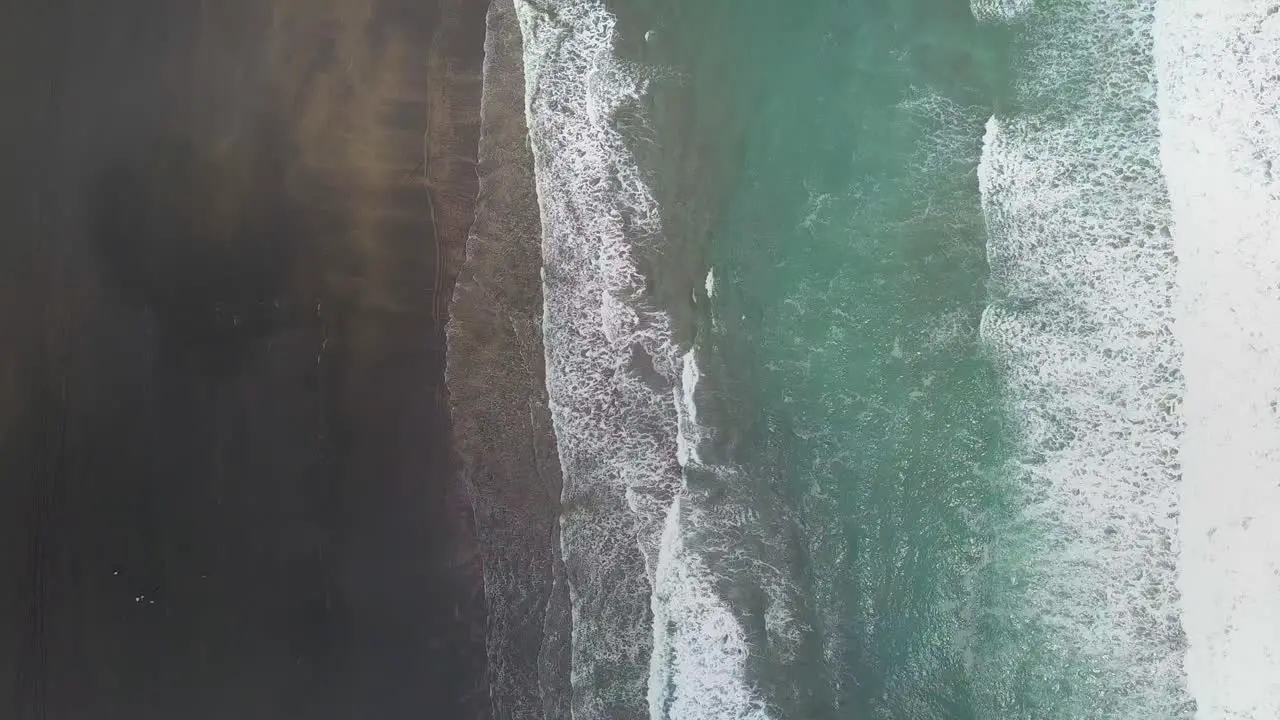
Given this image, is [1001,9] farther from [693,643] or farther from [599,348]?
[693,643]

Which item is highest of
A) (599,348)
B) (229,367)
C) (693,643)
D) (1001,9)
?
(1001,9)

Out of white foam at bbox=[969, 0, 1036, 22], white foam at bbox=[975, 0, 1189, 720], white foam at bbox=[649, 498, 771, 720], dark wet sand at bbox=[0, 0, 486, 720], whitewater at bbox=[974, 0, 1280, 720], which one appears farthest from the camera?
white foam at bbox=[969, 0, 1036, 22]

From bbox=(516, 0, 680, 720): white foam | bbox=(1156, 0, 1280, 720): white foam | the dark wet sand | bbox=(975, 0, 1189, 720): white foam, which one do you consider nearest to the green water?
bbox=(975, 0, 1189, 720): white foam

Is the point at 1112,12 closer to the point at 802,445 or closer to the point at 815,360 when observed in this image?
the point at 815,360

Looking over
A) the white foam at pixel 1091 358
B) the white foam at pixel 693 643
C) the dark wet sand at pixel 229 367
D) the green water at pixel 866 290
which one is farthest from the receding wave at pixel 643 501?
the white foam at pixel 1091 358

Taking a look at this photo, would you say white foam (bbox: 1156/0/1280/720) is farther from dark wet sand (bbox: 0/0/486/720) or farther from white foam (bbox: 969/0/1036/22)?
dark wet sand (bbox: 0/0/486/720)

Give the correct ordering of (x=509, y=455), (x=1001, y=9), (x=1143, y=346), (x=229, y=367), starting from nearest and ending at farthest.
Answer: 1. (x=229, y=367)
2. (x=1143, y=346)
3. (x=509, y=455)
4. (x=1001, y=9)

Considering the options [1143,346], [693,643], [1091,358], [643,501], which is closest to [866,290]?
[1091,358]

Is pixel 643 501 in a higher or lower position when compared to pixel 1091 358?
lower
